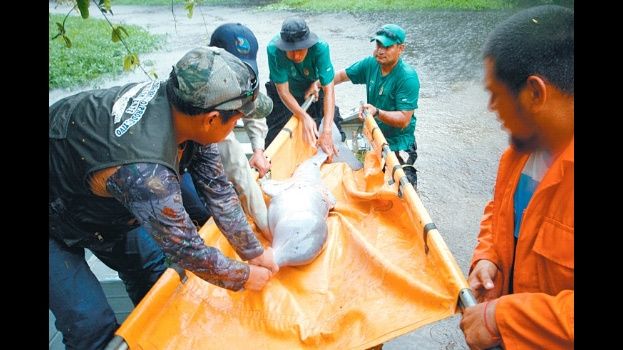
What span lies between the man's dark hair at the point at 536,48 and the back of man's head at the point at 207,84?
84 centimetres

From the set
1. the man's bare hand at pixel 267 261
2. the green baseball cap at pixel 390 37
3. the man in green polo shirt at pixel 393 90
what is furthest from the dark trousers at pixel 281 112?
the man's bare hand at pixel 267 261

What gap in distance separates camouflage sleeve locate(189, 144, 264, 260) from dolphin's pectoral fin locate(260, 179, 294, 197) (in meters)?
0.87

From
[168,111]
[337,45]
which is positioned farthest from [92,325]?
[337,45]

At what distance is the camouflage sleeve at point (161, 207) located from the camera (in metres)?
1.42

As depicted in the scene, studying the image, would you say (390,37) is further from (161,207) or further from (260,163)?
(161,207)

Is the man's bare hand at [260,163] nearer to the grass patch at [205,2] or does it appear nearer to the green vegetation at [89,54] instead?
the green vegetation at [89,54]

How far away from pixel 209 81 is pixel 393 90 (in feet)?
7.93

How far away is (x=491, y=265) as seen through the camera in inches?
68.0

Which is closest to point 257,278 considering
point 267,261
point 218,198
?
point 267,261

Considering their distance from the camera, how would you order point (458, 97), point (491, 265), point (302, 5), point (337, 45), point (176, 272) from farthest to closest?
1. point (302, 5)
2. point (337, 45)
3. point (458, 97)
4. point (176, 272)
5. point (491, 265)

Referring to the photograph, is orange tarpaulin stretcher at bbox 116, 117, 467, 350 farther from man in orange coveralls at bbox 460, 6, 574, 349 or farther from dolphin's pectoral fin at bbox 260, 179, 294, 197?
man in orange coveralls at bbox 460, 6, 574, 349

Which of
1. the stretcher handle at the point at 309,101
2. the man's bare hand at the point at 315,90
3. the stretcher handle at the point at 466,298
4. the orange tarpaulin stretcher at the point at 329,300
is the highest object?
the man's bare hand at the point at 315,90

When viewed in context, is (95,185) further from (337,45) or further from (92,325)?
(337,45)
